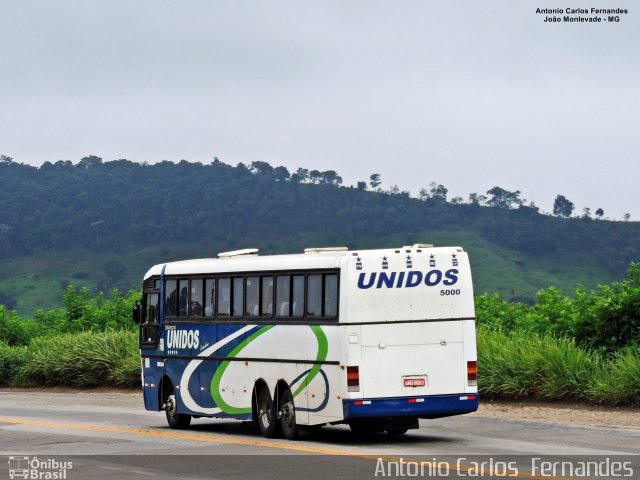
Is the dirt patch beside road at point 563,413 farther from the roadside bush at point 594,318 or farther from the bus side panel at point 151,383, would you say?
the bus side panel at point 151,383

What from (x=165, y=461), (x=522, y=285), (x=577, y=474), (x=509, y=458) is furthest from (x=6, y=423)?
(x=522, y=285)

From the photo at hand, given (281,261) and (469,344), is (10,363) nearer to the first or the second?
(281,261)

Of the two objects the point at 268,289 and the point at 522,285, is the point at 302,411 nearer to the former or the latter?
the point at 268,289

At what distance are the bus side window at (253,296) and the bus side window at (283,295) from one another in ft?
2.00

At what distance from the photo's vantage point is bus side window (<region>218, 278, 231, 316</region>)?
73.2 feet

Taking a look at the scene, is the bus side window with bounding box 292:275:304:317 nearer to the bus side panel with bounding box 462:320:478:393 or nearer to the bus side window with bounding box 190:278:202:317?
the bus side panel with bounding box 462:320:478:393

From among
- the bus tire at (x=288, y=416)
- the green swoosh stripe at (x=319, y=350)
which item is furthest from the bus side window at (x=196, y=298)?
the green swoosh stripe at (x=319, y=350)

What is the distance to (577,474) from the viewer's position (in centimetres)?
1495

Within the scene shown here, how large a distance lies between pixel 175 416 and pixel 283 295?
15.5 ft

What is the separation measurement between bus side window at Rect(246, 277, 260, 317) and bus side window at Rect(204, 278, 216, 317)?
1.25m

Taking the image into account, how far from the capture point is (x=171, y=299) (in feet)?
80.2

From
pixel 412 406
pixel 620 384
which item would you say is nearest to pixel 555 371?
pixel 620 384

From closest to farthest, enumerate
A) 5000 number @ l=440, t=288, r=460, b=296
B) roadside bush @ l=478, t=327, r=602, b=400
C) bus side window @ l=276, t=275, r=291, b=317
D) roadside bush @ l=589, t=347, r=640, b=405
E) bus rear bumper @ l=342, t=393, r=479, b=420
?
1. bus rear bumper @ l=342, t=393, r=479, b=420
2. 5000 number @ l=440, t=288, r=460, b=296
3. bus side window @ l=276, t=275, r=291, b=317
4. roadside bush @ l=589, t=347, r=640, b=405
5. roadside bush @ l=478, t=327, r=602, b=400

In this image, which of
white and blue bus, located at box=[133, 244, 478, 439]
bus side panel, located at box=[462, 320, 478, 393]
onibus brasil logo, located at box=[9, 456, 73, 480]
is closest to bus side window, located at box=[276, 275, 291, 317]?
white and blue bus, located at box=[133, 244, 478, 439]
